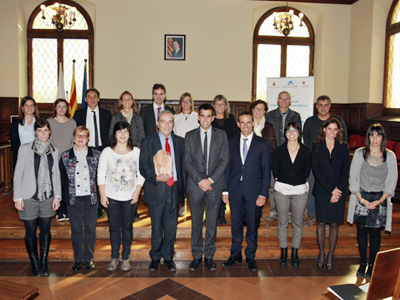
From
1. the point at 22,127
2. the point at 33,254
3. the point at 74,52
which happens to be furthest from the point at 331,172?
the point at 74,52

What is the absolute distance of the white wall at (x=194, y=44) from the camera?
7.51m

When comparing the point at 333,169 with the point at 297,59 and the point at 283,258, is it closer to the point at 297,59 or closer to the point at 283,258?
the point at 283,258

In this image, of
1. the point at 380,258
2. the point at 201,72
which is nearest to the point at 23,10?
the point at 201,72

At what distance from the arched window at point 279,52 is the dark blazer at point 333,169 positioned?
5.03m

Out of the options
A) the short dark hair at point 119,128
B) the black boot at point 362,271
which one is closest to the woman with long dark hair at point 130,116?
the short dark hair at point 119,128

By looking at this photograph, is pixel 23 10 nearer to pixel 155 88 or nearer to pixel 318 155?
pixel 155 88

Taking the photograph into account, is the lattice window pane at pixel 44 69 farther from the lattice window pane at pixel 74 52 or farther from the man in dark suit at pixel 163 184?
the man in dark suit at pixel 163 184

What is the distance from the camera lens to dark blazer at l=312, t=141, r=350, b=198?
3.43 metres

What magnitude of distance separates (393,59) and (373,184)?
17.0 ft

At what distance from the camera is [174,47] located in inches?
307

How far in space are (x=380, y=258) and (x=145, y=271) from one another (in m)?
2.42

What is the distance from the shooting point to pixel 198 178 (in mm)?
3324

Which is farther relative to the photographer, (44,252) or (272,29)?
(272,29)

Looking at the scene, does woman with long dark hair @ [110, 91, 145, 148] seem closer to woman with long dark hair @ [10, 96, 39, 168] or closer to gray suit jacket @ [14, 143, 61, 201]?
woman with long dark hair @ [10, 96, 39, 168]
